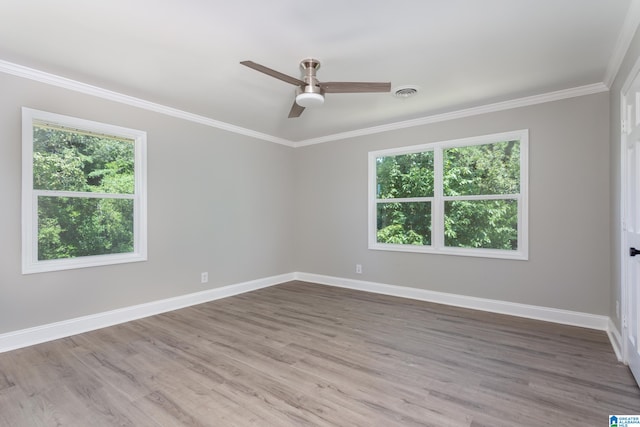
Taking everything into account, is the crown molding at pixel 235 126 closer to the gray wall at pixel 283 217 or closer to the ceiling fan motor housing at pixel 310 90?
the gray wall at pixel 283 217

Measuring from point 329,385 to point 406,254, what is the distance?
2.66 meters

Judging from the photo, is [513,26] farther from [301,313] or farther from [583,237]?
[301,313]

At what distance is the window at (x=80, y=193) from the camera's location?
9.57ft

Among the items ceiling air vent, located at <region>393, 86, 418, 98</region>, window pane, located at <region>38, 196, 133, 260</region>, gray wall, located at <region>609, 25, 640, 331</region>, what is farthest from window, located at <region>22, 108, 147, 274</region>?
gray wall, located at <region>609, 25, 640, 331</region>

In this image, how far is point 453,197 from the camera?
13.6 ft

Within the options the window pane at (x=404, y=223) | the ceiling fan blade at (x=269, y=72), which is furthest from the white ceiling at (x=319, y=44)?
the window pane at (x=404, y=223)

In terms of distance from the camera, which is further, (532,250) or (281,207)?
(281,207)

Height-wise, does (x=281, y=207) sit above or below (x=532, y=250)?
above

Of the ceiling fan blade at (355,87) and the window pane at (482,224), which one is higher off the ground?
the ceiling fan blade at (355,87)

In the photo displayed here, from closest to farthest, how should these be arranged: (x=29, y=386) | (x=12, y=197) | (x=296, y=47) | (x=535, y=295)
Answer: (x=29, y=386) → (x=296, y=47) → (x=12, y=197) → (x=535, y=295)

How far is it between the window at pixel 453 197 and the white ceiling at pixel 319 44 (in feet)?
2.40

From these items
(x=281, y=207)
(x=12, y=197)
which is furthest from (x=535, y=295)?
(x=12, y=197)

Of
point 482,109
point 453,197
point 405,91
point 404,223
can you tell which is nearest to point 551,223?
point 453,197

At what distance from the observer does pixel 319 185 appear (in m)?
5.44
